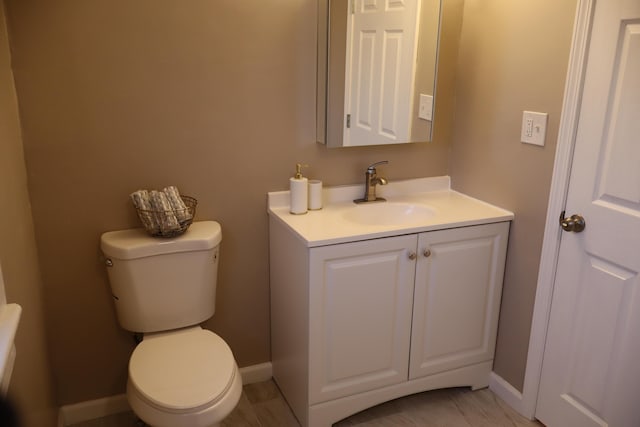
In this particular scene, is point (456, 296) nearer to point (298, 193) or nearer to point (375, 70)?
point (298, 193)

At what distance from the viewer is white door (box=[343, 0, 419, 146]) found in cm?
224

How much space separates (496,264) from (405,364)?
568 mm

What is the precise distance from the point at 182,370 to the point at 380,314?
782 millimetres

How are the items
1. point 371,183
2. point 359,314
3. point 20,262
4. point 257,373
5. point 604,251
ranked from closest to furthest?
point 20,262
point 604,251
point 359,314
point 371,183
point 257,373

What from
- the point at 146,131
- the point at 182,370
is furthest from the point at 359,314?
the point at 146,131

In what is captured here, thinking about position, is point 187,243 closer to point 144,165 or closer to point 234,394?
point 144,165

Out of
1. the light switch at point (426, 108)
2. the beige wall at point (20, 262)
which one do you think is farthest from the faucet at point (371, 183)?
the beige wall at point (20, 262)

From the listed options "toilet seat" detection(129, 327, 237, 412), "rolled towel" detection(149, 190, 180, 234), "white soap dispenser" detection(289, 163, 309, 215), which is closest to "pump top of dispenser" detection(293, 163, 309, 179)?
"white soap dispenser" detection(289, 163, 309, 215)

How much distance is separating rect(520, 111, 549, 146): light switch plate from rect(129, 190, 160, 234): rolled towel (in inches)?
56.7

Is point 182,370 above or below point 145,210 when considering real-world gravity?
below

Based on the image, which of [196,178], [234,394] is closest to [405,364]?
[234,394]

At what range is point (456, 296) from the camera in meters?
2.31

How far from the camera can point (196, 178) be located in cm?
221

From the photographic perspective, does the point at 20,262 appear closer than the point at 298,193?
Yes
